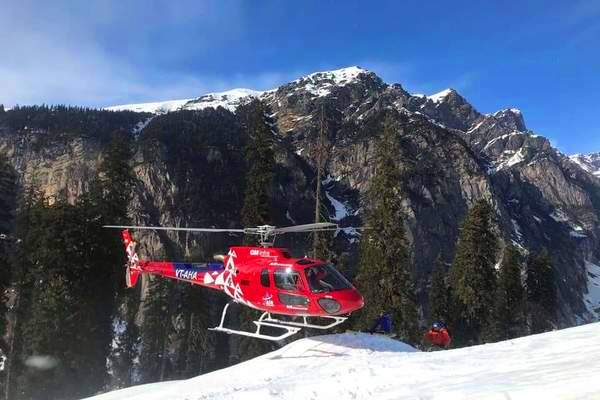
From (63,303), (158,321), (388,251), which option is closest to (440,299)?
(388,251)

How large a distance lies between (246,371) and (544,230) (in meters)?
179

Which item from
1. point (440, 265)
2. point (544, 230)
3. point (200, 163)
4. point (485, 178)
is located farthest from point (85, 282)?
point (544, 230)

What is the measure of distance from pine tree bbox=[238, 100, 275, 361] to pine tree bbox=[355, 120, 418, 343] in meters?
6.59

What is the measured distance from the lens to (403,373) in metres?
10.4

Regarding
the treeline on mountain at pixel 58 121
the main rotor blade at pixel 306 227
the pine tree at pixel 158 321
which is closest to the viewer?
the main rotor blade at pixel 306 227

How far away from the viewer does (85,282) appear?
29.1 metres

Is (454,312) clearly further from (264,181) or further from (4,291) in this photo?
(4,291)

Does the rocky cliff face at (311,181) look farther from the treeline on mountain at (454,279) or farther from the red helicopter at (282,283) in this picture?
the red helicopter at (282,283)

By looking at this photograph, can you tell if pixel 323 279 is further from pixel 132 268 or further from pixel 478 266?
pixel 478 266

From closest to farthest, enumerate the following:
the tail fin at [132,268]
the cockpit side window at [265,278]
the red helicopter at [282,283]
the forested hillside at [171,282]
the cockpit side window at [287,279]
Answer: the red helicopter at [282,283] < the cockpit side window at [287,279] < the cockpit side window at [265,278] < the tail fin at [132,268] < the forested hillside at [171,282]

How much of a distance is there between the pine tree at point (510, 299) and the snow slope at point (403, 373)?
91.7 ft

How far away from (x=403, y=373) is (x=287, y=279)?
6570 millimetres

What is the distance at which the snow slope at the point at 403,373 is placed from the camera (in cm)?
705

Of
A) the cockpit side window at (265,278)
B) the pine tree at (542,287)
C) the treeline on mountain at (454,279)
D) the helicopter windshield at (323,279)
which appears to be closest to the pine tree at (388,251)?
the treeline on mountain at (454,279)
